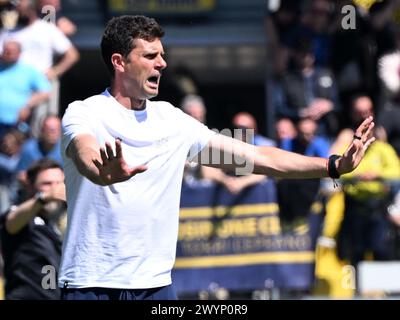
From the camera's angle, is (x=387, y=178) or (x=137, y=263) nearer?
(x=137, y=263)

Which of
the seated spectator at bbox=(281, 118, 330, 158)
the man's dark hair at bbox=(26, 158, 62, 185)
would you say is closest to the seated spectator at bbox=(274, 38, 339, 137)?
the seated spectator at bbox=(281, 118, 330, 158)

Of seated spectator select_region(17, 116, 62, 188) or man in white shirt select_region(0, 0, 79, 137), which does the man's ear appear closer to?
seated spectator select_region(17, 116, 62, 188)

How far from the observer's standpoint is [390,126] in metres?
12.4

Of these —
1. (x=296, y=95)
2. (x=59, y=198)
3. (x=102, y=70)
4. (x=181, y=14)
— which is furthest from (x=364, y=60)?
(x=59, y=198)

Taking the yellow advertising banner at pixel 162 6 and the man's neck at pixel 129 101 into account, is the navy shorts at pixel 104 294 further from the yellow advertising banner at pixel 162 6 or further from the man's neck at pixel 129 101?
the yellow advertising banner at pixel 162 6

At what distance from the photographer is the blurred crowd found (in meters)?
11.1

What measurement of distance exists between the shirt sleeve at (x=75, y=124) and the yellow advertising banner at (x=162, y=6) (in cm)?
876

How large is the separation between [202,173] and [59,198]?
161 inches

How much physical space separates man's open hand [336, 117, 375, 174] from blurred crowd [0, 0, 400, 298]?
185 inches

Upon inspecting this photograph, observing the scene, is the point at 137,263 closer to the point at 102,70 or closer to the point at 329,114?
the point at 329,114

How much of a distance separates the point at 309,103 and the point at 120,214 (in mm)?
7509

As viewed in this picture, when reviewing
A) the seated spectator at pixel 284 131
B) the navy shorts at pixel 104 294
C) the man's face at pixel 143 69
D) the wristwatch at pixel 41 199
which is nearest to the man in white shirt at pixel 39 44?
the seated spectator at pixel 284 131

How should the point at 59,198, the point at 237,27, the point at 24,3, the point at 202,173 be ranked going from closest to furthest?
the point at 59,198 < the point at 202,173 < the point at 24,3 < the point at 237,27
